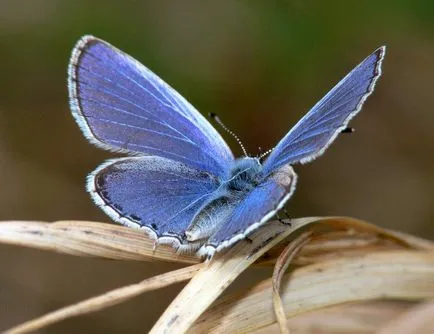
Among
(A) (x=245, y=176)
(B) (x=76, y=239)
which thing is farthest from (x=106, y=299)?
(A) (x=245, y=176)

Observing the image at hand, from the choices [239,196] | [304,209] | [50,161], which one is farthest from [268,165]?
[50,161]

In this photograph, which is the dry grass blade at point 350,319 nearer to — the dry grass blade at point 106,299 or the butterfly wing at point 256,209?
the butterfly wing at point 256,209

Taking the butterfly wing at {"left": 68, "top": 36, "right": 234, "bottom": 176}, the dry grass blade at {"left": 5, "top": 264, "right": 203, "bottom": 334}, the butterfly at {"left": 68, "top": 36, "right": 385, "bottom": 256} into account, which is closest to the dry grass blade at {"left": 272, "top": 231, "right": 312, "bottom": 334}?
the butterfly at {"left": 68, "top": 36, "right": 385, "bottom": 256}

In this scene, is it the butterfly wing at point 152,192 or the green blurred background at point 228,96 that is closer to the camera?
the butterfly wing at point 152,192

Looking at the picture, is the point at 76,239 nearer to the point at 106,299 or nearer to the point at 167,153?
the point at 106,299

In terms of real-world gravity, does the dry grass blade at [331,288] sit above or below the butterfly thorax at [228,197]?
below

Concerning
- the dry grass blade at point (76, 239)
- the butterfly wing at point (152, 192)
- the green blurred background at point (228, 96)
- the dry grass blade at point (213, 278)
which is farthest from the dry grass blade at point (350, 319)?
the green blurred background at point (228, 96)
